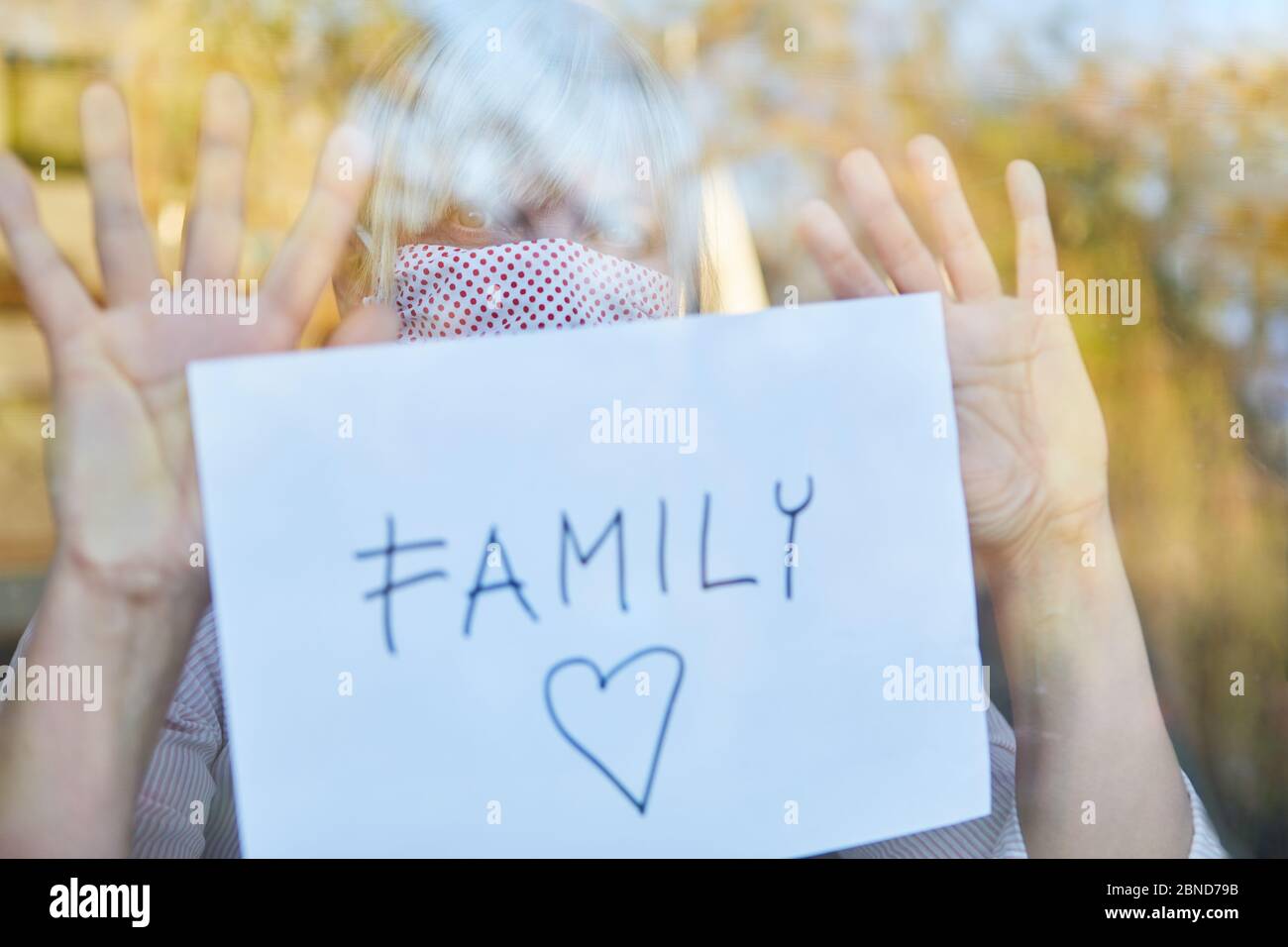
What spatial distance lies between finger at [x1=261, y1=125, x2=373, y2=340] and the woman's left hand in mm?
363

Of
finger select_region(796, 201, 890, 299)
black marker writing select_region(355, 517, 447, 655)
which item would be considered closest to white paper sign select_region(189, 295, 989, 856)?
black marker writing select_region(355, 517, 447, 655)

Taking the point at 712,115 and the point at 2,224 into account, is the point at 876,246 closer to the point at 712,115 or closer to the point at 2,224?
the point at 712,115

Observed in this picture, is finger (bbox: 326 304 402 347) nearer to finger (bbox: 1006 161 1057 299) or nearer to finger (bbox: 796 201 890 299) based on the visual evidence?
finger (bbox: 796 201 890 299)

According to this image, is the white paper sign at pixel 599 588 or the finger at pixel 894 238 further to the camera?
the finger at pixel 894 238

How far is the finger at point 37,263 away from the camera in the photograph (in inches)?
32.4

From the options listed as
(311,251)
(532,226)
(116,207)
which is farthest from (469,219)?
(116,207)

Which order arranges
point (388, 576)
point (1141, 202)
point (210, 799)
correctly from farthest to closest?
point (1141, 202) < point (210, 799) < point (388, 576)

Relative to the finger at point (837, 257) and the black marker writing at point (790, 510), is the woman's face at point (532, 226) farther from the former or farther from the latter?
the black marker writing at point (790, 510)

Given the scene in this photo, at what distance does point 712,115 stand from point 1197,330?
1.50 ft
